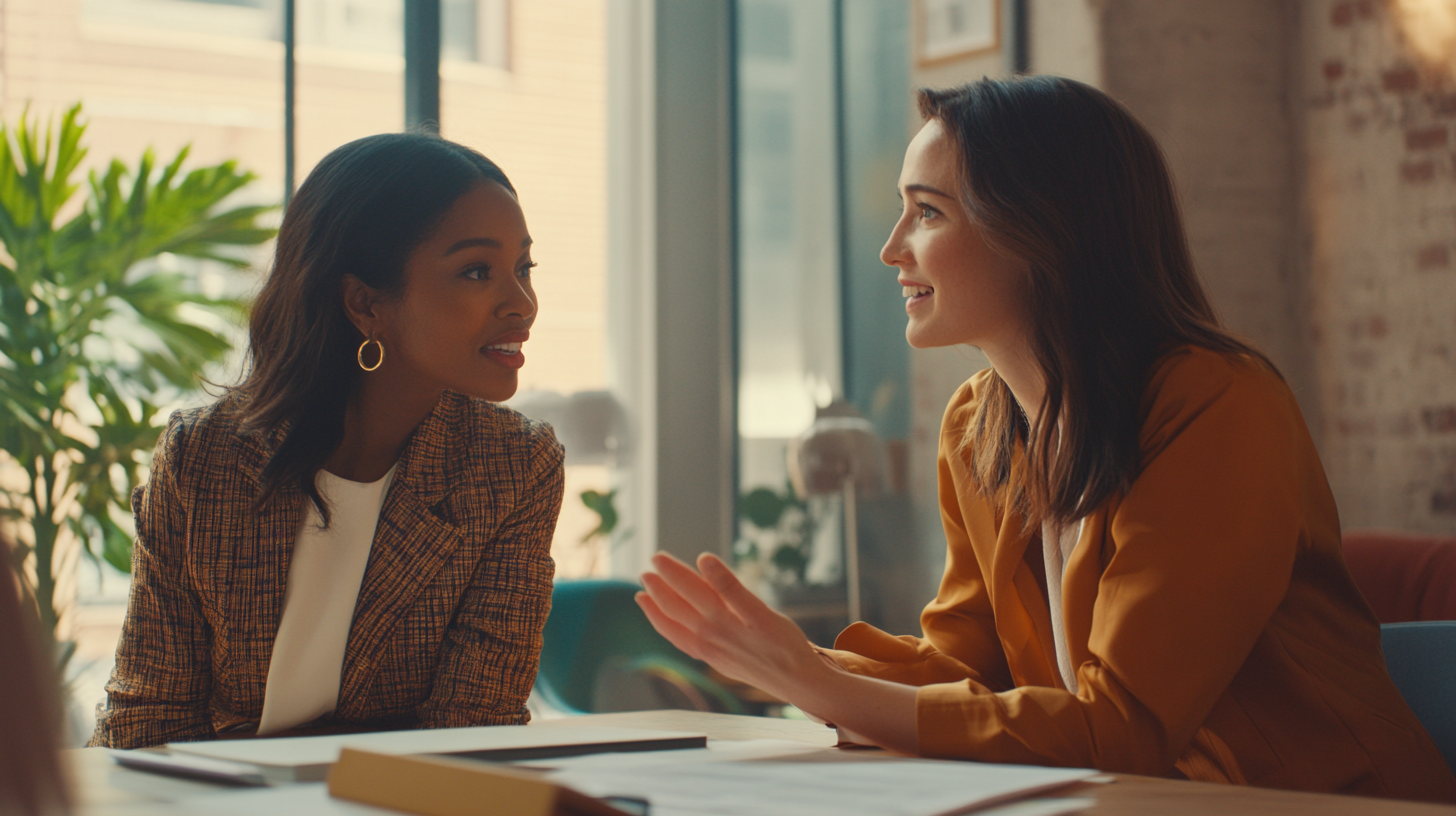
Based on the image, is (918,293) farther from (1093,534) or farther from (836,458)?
(836,458)

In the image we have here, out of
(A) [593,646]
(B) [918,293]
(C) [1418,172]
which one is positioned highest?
(C) [1418,172]

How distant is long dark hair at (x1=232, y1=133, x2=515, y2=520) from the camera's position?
1.66 meters

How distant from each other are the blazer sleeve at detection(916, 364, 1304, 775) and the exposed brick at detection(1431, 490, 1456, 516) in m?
2.43

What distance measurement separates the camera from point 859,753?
961mm

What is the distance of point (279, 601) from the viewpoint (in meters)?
1.45

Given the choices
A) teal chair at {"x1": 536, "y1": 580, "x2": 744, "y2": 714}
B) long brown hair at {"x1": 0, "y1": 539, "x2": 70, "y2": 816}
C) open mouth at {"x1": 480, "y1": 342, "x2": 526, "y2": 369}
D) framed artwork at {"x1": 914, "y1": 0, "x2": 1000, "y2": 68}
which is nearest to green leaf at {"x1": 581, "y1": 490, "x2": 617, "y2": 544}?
teal chair at {"x1": 536, "y1": 580, "x2": 744, "y2": 714}

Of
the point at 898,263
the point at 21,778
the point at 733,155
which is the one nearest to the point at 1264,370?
the point at 898,263

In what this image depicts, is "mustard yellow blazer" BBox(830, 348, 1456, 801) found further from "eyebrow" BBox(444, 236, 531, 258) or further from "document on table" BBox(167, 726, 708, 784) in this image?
"eyebrow" BBox(444, 236, 531, 258)

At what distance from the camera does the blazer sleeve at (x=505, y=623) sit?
1.44 m

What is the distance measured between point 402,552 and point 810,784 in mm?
862

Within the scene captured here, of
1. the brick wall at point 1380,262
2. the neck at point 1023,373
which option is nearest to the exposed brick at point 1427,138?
the brick wall at point 1380,262

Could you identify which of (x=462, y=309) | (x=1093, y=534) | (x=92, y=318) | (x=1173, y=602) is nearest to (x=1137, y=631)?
(x=1173, y=602)

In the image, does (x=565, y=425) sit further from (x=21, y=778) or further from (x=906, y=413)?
(x=21, y=778)

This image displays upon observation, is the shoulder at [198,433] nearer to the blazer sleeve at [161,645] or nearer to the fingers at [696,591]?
the blazer sleeve at [161,645]
